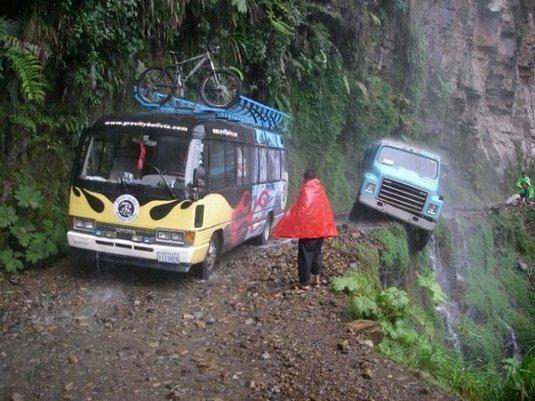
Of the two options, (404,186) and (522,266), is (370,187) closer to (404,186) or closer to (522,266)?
(404,186)

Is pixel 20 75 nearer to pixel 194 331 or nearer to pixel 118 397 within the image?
pixel 194 331

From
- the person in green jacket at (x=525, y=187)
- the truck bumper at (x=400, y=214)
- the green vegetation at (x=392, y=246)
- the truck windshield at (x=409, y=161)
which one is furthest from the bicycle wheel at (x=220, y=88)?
the person in green jacket at (x=525, y=187)

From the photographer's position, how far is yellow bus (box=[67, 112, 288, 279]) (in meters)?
7.30

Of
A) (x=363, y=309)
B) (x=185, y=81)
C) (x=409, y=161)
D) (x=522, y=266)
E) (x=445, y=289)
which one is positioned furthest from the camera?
(x=522, y=266)

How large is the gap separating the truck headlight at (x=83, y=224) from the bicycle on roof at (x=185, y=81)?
9.68 feet

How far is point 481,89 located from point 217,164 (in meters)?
28.3

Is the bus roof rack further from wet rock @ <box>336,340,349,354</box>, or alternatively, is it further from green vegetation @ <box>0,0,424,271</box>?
wet rock @ <box>336,340,349,354</box>

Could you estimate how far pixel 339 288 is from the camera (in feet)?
25.3

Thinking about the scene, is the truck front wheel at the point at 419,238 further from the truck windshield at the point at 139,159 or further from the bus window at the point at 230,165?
the truck windshield at the point at 139,159

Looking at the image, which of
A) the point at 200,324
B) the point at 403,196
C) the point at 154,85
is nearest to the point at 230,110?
the point at 154,85

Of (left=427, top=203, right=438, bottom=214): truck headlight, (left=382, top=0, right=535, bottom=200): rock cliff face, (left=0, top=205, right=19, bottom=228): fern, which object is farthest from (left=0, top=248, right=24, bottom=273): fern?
(left=382, top=0, right=535, bottom=200): rock cliff face

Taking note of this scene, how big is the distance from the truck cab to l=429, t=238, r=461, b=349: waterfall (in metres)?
3.25

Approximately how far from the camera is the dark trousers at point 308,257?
7621 millimetres

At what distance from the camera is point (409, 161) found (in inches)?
557
